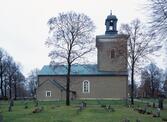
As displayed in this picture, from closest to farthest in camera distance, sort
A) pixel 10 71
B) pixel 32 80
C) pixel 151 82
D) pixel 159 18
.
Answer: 1. pixel 159 18
2. pixel 10 71
3. pixel 151 82
4. pixel 32 80

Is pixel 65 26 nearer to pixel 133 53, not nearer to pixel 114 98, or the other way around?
pixel 133 53

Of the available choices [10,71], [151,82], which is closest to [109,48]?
[10,71]

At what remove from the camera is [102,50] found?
70.6 metres

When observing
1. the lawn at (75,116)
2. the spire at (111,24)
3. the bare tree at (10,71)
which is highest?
the spire at (111,24)

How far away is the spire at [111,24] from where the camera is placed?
219 feet

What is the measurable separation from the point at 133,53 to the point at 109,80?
25.1 meters

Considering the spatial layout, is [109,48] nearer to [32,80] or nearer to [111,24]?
[111,24]

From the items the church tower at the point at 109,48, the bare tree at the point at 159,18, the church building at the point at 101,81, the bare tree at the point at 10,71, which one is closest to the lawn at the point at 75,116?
the bare tree at the point at 159,18

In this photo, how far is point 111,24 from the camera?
68062mm

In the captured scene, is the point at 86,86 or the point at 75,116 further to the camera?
the point at 86,86

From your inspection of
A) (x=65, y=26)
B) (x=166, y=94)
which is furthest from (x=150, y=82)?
(x=65, y=26)

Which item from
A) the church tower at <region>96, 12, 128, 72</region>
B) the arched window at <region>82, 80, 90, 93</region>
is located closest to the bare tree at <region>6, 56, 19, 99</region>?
the arched window at <region>82, 80, 90, 93</region>

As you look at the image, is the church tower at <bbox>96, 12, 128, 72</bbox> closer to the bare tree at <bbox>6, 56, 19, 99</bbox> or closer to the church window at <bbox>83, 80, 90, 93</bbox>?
the church window at <bbox>83, 80, 90, 93</bbox>

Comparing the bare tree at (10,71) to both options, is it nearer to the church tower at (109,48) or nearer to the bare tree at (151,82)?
the church tower at (109,48)
